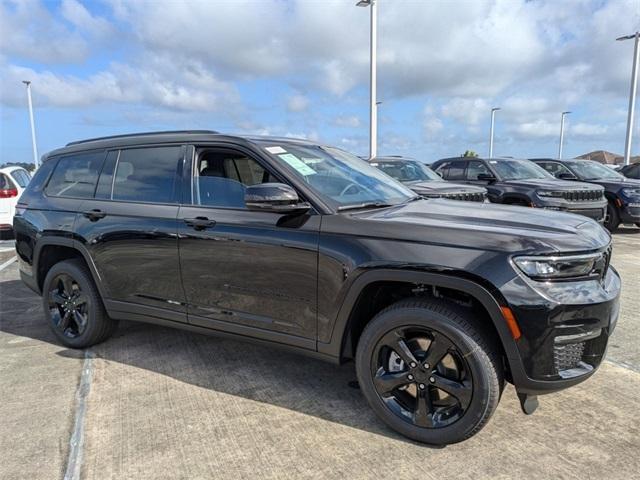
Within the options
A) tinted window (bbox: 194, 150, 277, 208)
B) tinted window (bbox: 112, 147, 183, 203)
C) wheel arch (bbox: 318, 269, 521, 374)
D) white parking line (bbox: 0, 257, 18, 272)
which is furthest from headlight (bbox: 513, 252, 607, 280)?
white parking line (bbox: 0, 257, 18, 272)

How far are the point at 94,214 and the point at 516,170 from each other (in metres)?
9.53

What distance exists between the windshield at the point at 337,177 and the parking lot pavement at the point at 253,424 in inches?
53.8

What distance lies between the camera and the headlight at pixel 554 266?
253 centimetres

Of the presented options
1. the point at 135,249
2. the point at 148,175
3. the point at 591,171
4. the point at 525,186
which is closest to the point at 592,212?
the point at 525,186

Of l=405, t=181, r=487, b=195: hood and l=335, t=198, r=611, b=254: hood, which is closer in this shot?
l=335, t=198, r=611, b=254: hood

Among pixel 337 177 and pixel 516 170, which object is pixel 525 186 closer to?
pixel 516 170

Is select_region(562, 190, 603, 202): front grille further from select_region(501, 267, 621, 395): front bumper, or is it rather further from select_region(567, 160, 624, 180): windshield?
select_region(501, 267, 621, 395): front bumper

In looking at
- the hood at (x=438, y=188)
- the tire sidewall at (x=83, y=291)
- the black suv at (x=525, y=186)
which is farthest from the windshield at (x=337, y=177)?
the black suv at (x=525, y=186)

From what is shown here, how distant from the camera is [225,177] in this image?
3.58 m

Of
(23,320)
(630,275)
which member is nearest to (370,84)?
(630,275)

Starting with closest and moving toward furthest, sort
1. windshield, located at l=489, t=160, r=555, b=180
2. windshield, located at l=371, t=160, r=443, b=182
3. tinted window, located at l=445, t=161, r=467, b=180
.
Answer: windshield, located at l=371, t=160, r=443, b=182 < windshield, located at l=489, t=160, r=555, b=180 < tinted window, located at l=445, t=161, r=467, b=180

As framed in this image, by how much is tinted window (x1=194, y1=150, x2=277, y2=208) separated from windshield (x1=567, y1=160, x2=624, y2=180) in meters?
11.2

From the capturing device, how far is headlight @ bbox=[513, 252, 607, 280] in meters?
2.53

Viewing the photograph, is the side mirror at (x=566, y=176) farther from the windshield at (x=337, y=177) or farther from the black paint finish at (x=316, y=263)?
the black paint finish at (x=316, y=263)
